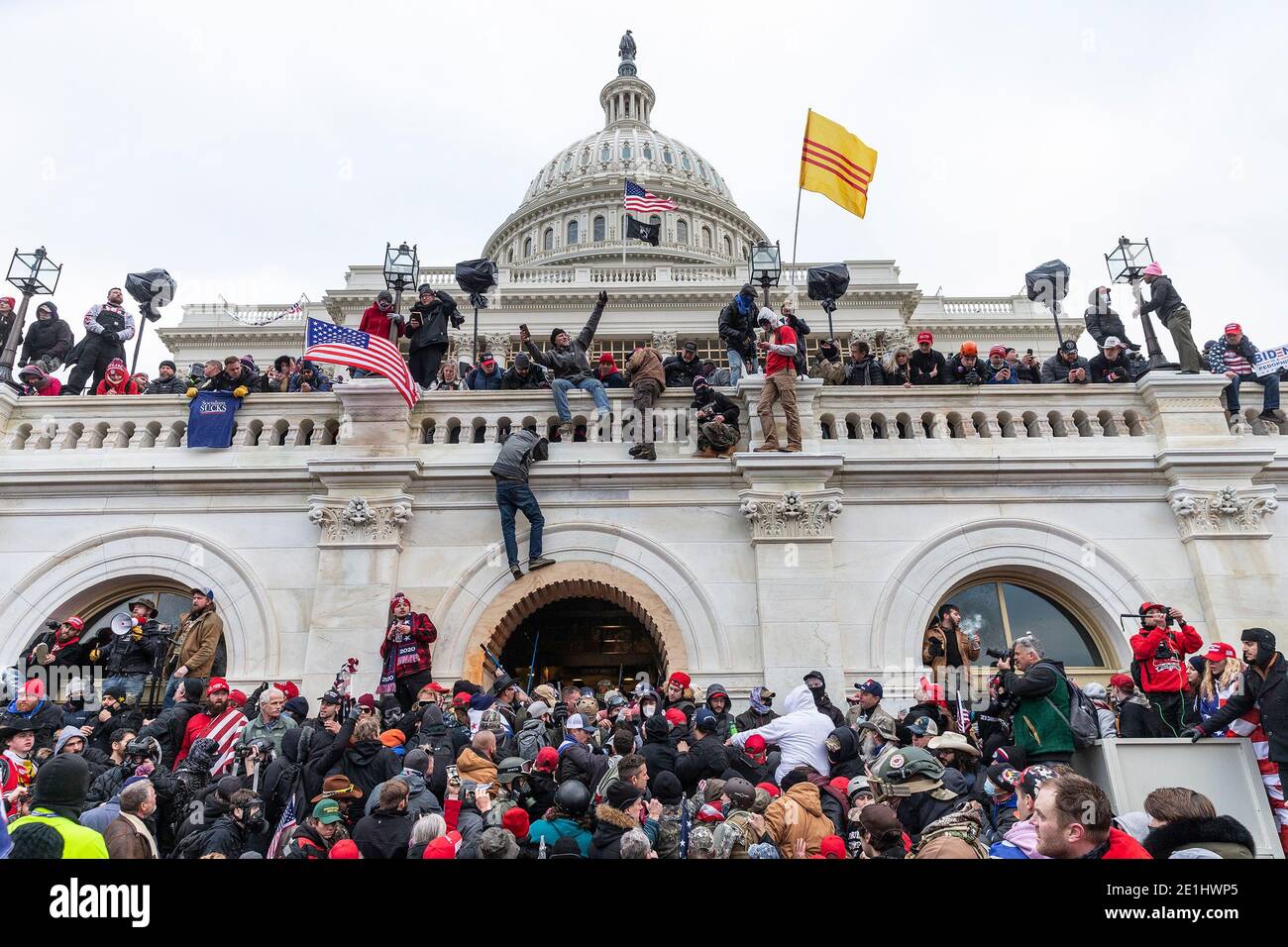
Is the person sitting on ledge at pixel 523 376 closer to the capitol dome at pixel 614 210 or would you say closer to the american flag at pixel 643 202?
the american flag at pixel 643 202

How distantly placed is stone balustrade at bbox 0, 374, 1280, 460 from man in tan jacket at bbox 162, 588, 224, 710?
2.77 m

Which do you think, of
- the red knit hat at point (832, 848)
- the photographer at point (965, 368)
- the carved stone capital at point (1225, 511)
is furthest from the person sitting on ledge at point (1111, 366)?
the red knit hat at point (832, 848)

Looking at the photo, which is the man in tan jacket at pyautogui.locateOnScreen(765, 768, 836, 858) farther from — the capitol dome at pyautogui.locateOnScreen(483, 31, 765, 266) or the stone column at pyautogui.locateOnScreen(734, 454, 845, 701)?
the capitol dome at pyautogui.locateOnScreen(483, 31, 765, 266)

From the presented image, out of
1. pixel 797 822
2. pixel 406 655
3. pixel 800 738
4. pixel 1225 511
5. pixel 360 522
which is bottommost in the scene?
pixel 797 822

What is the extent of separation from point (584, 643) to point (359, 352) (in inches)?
241

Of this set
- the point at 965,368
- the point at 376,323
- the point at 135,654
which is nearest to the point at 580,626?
the point at 376,323

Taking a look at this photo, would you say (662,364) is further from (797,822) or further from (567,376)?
(797,822)

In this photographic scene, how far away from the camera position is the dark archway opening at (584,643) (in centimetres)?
1434

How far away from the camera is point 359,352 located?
1280cm

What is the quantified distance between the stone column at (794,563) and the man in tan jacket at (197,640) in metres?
7.75

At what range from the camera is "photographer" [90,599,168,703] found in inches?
446

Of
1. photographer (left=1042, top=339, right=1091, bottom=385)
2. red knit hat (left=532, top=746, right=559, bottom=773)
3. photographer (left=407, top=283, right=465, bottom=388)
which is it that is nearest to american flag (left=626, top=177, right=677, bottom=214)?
photographer (left=407, top=283, right=465, bottom=388)
